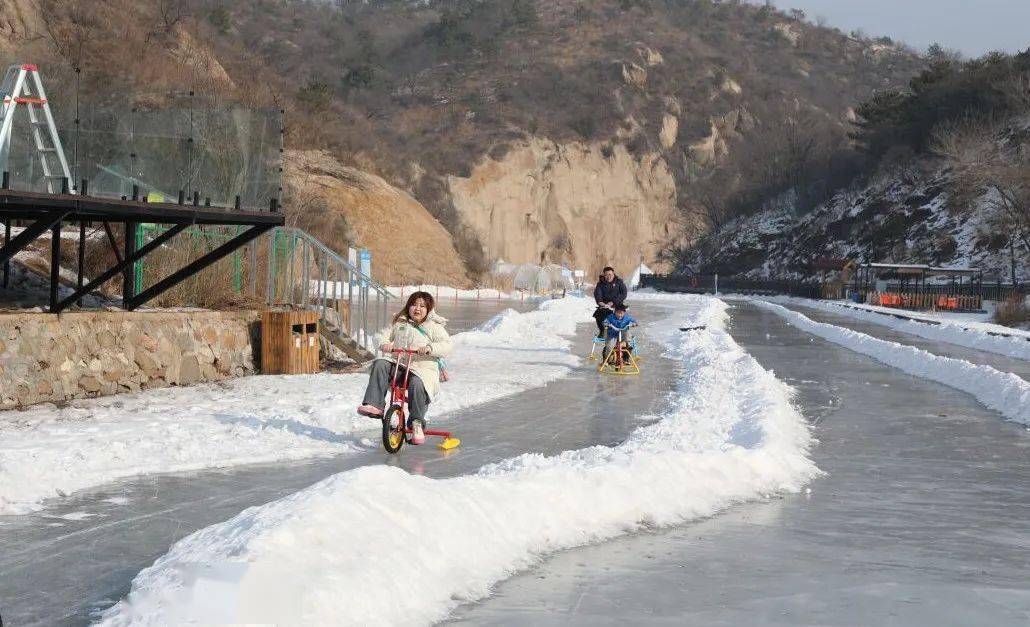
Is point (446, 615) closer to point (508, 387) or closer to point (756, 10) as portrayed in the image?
point (508, 387)

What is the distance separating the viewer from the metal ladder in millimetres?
15562

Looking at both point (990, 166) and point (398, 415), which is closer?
point (398, 415)

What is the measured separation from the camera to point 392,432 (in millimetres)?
11727

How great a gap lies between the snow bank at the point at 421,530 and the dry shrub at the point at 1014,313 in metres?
45.5

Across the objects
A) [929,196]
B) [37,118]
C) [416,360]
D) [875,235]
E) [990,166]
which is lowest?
[416,360]

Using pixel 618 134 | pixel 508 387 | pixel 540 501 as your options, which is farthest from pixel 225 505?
pixel 618 134

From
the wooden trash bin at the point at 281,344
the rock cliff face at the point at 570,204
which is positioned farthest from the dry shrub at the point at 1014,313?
the rock cliff face at the point at 570,204

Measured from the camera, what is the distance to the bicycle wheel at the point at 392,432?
11.6 meters

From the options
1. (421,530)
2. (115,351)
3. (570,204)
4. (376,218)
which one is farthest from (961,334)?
(570,204)

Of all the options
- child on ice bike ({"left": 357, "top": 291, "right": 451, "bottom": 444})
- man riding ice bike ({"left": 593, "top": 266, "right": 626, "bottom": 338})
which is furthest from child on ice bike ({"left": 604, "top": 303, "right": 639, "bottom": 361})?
child on ice bike ({"left": 357, "top": 291, "right": 451, "bottom": 444})

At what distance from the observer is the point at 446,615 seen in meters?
6.06

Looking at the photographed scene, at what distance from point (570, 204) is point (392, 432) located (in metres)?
106

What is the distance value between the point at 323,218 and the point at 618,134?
5611 centimetres

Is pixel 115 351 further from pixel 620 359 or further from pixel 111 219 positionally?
pixel 620 359
